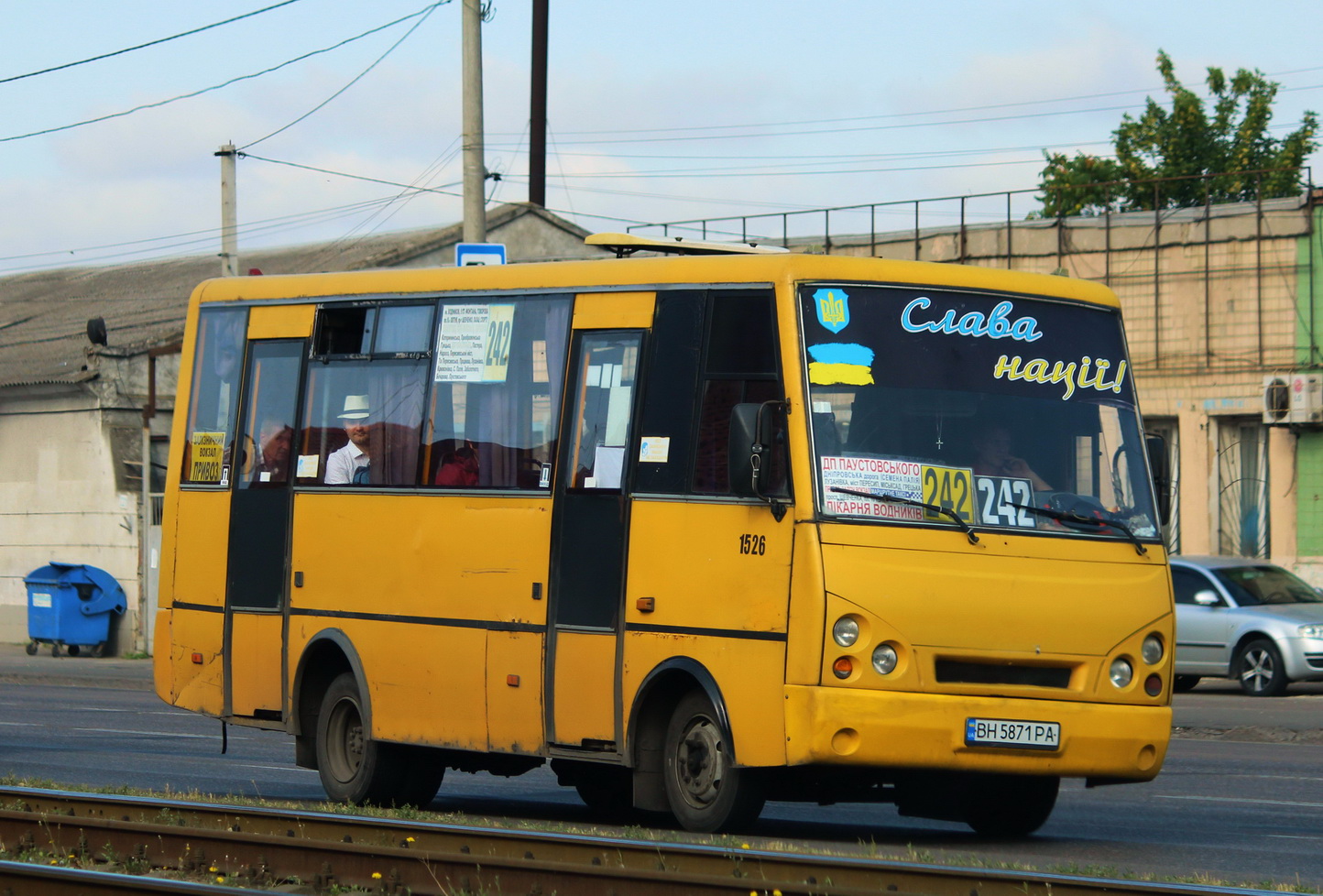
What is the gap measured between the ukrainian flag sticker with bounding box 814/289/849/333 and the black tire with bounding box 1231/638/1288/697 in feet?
49.4

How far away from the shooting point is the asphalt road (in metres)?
9.86

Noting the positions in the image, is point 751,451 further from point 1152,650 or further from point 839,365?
point 1152,650

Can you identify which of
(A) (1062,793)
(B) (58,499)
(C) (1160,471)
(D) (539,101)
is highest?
(D) (539,101)

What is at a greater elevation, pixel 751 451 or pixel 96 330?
pixel 96 330

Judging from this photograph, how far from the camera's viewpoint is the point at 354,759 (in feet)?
40.1

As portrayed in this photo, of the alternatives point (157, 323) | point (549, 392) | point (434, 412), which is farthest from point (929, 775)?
point (157, 323)

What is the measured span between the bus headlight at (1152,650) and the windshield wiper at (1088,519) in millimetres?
425

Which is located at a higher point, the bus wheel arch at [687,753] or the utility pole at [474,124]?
the utility pole at [474,124]

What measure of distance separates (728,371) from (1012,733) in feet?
7.48

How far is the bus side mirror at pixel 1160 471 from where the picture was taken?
1038 cm

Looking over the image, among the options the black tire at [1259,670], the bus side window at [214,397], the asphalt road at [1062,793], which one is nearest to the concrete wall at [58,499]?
the asphalt road at [1062,793]

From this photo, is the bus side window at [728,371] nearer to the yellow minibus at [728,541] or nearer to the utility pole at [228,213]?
the yellow minibus at [728,541]

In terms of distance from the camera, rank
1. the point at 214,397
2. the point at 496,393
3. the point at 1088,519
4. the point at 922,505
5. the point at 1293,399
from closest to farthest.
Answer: the point at 922,505, the point at 1088,519, the point at 496,393, the point at 214,397, the point at 1293,399

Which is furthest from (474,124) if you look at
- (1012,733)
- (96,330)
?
(96,330)
